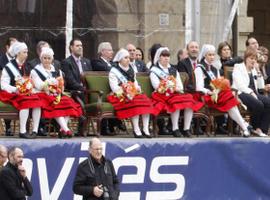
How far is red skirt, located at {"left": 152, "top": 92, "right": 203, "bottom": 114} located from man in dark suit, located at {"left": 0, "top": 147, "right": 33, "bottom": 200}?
2.86 metres

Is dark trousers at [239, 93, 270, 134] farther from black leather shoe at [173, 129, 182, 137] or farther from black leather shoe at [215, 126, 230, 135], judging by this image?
black leather shoe at [173, 129, 182, 137]

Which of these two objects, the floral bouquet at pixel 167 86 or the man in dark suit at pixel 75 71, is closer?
the floral bouquet at pixel 167 86

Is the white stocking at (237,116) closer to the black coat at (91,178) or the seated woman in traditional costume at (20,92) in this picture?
the seated woman in traditional costume at (20,92)

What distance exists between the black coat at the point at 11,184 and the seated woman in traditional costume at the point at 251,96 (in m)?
4.30

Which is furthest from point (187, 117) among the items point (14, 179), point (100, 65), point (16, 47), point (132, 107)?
point (14, 179)

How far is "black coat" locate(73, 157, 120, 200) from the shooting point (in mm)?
13797

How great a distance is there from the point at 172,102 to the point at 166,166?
879mm

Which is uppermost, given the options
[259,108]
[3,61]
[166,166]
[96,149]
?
[3,61]

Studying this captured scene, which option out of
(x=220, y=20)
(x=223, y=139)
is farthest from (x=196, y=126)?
(x=220, y=20)

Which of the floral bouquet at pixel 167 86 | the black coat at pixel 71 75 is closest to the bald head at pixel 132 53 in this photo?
the black coat at pixel 71 75

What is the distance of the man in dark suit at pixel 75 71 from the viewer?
54.3 ft

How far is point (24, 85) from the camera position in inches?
611

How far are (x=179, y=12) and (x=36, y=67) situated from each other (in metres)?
4.17

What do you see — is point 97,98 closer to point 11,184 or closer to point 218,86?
point 218,86
